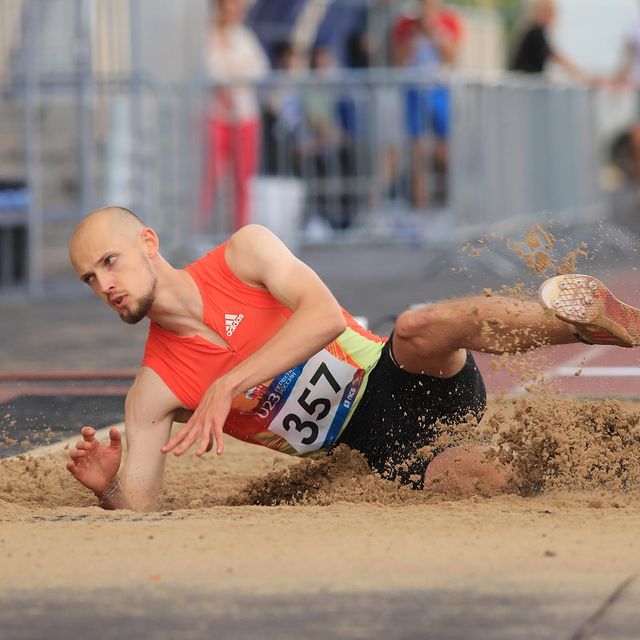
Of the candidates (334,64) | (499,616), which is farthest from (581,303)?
(334,64)

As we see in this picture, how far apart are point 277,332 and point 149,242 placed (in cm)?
56

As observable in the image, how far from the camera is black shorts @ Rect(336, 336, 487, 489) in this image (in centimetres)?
507

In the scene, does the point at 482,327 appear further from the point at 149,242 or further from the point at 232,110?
the point at 232,110

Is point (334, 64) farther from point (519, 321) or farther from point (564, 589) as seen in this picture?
point (564, 589)

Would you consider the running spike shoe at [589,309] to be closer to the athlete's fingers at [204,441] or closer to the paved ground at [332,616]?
the athlete's fingers at [204,441]

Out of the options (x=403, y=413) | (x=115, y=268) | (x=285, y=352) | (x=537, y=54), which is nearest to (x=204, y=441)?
(x=285, y=352)

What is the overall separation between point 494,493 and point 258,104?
970cm

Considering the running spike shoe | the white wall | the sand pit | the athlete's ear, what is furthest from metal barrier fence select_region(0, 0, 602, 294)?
the white wall

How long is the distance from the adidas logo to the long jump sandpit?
596 mm

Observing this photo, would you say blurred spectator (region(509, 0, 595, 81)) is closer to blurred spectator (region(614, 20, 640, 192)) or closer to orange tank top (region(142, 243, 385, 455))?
blurred spectator (region(614, 20, 640, 192))

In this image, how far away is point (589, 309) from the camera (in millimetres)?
4652

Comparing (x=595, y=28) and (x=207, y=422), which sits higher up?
(x=595, y=28)

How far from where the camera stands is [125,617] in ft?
11.3

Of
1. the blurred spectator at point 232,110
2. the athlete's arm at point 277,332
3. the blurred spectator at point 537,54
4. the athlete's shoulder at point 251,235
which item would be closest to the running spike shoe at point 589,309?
the athlete's arm at point 277,332
